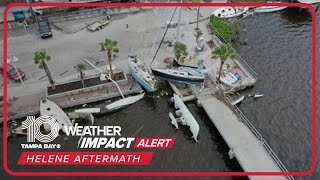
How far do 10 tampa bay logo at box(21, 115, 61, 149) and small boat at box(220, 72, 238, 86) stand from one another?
31.0 metres

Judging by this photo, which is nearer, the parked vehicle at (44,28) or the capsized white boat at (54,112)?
the capsized white boat at (54,112)

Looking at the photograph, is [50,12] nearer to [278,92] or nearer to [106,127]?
[106,127]

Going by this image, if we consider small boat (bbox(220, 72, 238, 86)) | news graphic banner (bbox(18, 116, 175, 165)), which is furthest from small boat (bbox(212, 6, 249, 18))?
news graphic banner (bbox(18, 116, 175, 165))

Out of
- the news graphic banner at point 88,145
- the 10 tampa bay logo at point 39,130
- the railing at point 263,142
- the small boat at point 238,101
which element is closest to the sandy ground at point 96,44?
the 10 tampa bay logo at point 39,130

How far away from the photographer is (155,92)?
6438cm

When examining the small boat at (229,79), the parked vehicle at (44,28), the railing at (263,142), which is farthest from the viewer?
the parked vehicle at (44,28)

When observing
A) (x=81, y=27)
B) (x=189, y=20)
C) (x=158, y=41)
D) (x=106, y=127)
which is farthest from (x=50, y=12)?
(x=106, y=127)

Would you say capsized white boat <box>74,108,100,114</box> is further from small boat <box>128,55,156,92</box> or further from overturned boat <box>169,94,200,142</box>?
overturned boat <box>169,94,200,142</box>

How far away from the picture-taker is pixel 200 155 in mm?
53375

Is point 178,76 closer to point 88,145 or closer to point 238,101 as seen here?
point 238,101

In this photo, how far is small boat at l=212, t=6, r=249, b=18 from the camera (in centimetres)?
8538

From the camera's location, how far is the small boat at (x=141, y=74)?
63281 millimetres

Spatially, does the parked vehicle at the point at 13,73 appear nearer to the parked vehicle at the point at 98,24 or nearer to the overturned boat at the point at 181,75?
the parked vehicle at the point at 98,24

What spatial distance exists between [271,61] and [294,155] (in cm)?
2517
